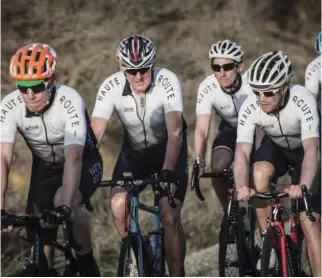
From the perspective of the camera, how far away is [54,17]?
51.9 feet

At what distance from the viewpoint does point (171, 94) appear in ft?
37.6

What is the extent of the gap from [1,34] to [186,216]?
3419 mm

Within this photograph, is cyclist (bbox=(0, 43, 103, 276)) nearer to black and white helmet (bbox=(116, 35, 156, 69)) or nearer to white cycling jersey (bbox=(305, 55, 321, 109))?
black and white helmet (bbox=(116, 35, 156, 69))

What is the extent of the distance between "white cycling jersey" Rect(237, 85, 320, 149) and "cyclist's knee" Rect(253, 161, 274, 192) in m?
0.26

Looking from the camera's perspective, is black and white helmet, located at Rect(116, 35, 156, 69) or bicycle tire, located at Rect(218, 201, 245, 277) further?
black and white helmet, located at Rect(116, 35, 156, 69)

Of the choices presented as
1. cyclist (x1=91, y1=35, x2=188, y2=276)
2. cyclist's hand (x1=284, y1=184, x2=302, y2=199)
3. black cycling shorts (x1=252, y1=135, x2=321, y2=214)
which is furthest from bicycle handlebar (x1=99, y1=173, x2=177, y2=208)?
black cycling shorts (x1=252, y1=135, x2=321, y2=214)

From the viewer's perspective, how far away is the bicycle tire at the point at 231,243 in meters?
10.9

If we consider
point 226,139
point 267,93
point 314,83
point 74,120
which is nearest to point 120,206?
point 74,120

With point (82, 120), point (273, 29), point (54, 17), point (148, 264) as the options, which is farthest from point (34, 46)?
point (273, 29)

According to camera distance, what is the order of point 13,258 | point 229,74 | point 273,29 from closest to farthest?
point 229,74
point 13,258
point 273,29

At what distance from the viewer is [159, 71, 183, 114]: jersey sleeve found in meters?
11.4

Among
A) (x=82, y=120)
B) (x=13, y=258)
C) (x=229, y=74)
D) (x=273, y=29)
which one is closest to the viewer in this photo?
(x=82, y=120)

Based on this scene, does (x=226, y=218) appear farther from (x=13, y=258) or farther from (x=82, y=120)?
(x=13, y=258)

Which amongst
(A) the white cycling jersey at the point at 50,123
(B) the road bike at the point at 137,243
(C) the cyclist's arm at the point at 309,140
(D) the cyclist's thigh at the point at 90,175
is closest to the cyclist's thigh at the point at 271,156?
(C) the cyclist's arm at the point at 309,140
